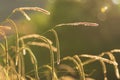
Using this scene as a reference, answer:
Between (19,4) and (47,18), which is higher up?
(47,18)

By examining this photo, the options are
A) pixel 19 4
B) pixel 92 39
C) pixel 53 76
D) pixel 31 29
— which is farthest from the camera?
pixel 19 4

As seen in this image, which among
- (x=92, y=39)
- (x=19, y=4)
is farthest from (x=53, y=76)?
(x=19, y=4)

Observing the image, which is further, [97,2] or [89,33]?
[97,2]

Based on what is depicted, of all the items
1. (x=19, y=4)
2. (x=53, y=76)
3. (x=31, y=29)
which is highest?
(x=53, y=76)

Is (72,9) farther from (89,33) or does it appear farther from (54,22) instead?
(89,33)

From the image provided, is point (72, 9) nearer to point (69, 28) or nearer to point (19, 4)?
point (69, 28)

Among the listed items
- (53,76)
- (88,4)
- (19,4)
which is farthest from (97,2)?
(19,4)

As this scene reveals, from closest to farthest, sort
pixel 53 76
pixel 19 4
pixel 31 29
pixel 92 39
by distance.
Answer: pixel 53 76
pixel 92 39
pixel 31 29
pixel 19 4
